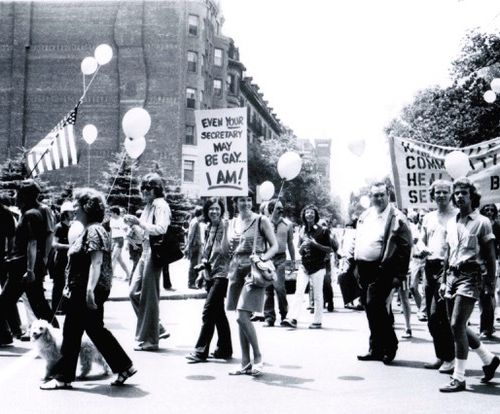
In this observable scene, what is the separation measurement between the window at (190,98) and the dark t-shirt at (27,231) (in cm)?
4260

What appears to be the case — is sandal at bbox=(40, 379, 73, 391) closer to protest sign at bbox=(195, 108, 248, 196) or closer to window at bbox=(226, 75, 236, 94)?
protest sign at bbox=(195, 108, 248, 196)

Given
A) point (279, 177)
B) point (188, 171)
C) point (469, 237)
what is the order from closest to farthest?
point (469, 237) < point (188, 171) < point (279, 177)

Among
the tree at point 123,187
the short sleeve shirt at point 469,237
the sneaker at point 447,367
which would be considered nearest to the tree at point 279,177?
the tree at point 123,187

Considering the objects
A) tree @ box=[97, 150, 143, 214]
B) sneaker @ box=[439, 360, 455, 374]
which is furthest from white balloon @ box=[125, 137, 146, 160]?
tree @ box=[97, 150, 143, 214]

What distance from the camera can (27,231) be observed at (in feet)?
25.5

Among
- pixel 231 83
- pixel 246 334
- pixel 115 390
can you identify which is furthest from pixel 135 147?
pixel 231 83

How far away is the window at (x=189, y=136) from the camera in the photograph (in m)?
49.5

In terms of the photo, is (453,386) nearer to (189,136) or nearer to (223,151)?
(223,151)

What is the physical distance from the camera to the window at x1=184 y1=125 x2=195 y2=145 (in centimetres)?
4950

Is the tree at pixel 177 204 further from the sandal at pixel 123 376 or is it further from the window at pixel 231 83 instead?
the sandal at pixel 123 376

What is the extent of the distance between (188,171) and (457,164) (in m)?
40.4

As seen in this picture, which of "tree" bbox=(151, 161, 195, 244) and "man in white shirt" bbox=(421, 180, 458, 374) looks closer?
"man in white shirt" bbox=(421, 180, 458, 374)

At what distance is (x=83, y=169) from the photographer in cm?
4941

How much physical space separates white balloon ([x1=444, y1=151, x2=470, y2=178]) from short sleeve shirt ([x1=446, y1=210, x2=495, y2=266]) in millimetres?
3674
